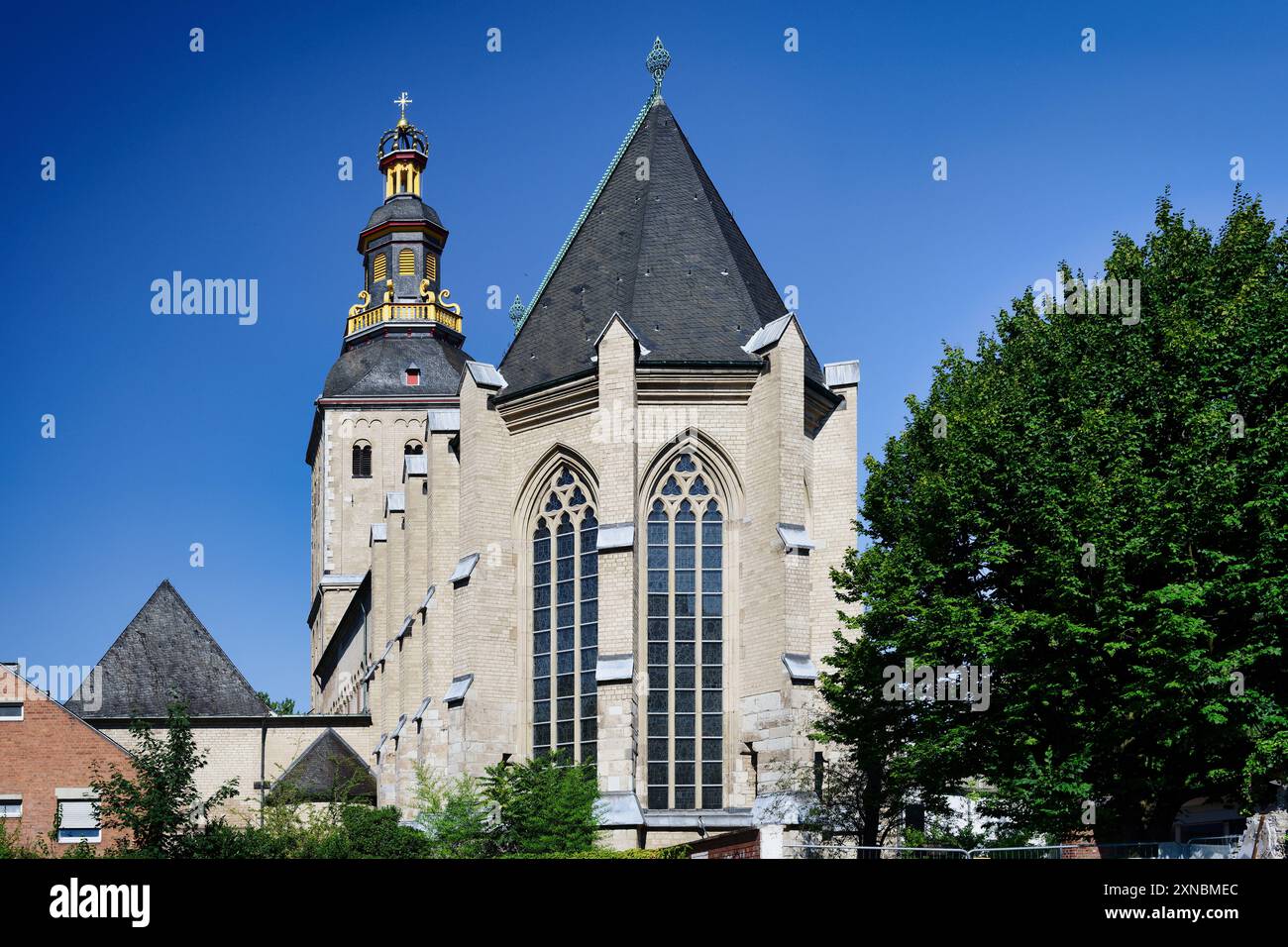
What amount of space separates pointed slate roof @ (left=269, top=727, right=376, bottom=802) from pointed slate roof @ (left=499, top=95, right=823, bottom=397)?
53.7 ft

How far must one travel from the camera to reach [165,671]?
185 ft

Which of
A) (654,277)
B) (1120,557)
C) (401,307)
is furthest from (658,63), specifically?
(401,307)

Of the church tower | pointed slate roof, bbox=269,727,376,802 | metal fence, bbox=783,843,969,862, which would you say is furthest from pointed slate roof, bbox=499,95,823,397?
the church tower

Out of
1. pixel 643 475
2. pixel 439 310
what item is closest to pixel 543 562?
pixel 643 475

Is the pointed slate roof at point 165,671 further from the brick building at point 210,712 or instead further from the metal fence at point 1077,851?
the metal fence at point 1077,851

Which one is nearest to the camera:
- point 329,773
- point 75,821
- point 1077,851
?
point 1077,851

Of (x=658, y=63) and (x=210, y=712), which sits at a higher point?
(x=658, y=63)

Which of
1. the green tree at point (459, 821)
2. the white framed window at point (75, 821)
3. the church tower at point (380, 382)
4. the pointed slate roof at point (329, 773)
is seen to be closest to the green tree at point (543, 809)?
the green tree at point (459, 821)

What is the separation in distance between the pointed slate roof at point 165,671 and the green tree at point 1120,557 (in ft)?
116

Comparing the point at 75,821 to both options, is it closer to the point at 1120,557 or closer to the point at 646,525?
the point at 646,525

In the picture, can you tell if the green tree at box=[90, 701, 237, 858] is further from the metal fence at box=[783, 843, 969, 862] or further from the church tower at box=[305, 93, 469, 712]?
the church tower at box=[305, 93, 469, 712]

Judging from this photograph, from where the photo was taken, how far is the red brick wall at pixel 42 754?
114 ft

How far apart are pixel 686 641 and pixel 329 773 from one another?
1981cm
